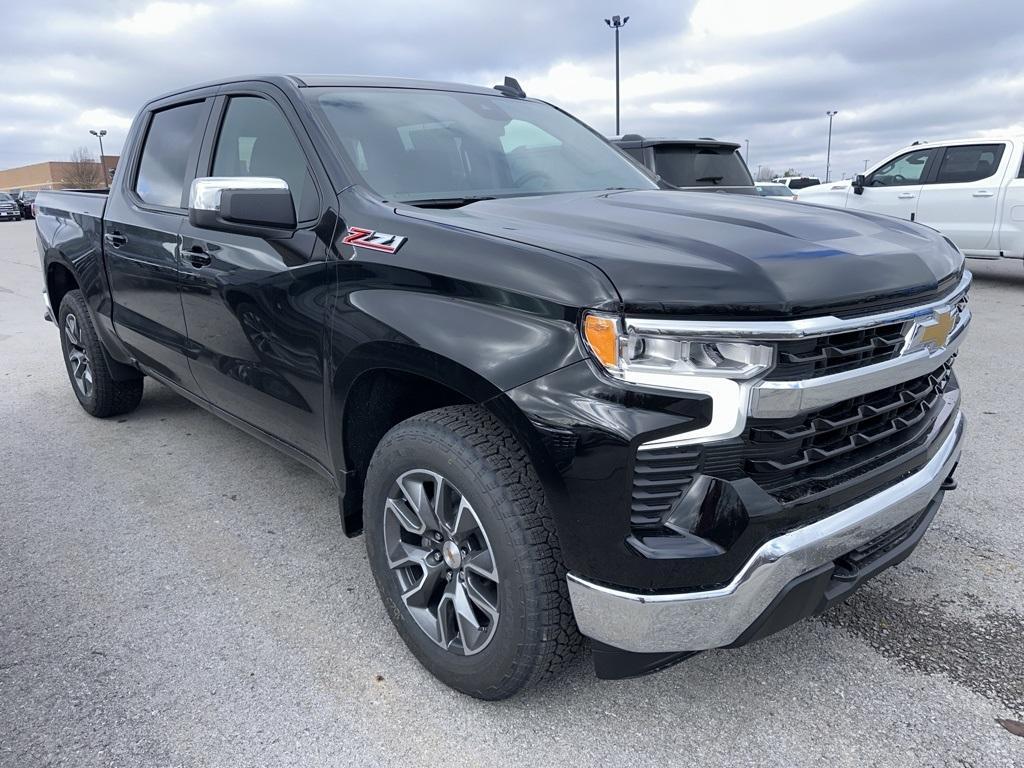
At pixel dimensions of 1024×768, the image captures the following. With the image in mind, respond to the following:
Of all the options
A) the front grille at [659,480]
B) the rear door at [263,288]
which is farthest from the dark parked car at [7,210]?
the front grille at [659,480]

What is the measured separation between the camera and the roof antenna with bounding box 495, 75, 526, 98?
12.5ft

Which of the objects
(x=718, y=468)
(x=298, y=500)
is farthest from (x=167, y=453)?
(x=718, y=468)

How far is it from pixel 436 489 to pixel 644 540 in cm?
68

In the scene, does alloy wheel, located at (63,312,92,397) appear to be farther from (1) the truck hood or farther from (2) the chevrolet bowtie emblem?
(2) the chevrolet bowtie emblem

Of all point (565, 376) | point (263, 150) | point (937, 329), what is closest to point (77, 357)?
point (263, 150)

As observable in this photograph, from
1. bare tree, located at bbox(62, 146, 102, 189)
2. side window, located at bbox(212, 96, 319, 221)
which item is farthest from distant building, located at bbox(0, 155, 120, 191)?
side window, located at bbox(212, 96, 319, 221)

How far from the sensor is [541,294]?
1909 millimetres

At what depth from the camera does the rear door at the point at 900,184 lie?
34.1ft

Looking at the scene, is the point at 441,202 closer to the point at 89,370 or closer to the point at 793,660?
the point at 793,660

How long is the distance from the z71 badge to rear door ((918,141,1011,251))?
9647 mm

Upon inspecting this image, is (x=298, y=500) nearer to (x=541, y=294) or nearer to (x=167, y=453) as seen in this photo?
(x=167, y=453)

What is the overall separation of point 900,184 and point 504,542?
1051 cm

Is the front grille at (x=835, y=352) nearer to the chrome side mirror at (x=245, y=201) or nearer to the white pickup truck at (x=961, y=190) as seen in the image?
the chrome side mirror at (x=245, y=201)

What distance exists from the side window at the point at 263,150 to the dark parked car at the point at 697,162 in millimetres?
5214
